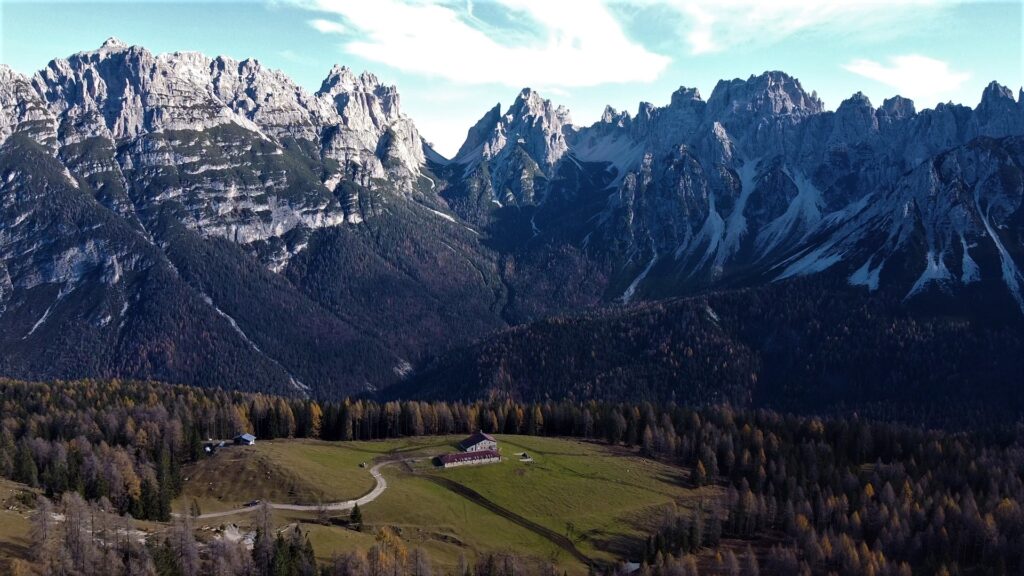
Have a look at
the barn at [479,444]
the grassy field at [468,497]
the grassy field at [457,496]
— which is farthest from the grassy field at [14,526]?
the barn at [479,444]

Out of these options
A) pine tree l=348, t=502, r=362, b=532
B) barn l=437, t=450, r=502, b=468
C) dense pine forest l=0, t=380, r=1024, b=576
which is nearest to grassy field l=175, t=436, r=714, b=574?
pine tree l=348, t=502, r=362, b=532

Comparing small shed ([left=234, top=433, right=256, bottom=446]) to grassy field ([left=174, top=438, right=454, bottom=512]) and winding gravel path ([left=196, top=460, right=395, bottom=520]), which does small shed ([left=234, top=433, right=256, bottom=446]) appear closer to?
grassy field ([left=174, top=438, right=454, bottom=512])

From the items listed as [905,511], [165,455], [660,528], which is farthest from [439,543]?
[905,511]

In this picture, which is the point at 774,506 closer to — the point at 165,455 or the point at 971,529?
the point at 971,529

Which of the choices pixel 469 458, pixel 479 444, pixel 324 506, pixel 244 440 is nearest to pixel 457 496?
pixel 469 458

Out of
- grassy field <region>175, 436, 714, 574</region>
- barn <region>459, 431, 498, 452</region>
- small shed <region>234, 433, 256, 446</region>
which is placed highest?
small shed <region>234, 433, 256, 446</region>

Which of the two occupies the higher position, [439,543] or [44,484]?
[44,484]

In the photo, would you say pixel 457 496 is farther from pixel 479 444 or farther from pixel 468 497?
pixel 479 444
